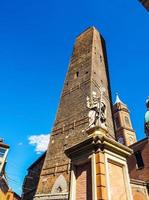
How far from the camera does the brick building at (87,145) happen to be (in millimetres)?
4059

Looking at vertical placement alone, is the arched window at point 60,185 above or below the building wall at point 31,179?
below

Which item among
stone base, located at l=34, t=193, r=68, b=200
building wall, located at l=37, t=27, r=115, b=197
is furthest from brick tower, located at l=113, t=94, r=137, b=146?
stone base, located at l=34, t=193, r=68, b=200

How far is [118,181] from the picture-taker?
13.7 ft

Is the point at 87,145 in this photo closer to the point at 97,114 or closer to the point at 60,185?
the point at 97,114

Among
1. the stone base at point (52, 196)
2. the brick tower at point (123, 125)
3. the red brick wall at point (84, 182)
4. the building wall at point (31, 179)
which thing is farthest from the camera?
the brick tower at point (123, 125)

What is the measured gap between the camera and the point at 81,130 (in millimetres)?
15109

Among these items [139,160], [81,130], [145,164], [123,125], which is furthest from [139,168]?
[123,125]

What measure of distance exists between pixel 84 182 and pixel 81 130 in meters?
11.0

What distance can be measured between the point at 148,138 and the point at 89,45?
41.1 feet

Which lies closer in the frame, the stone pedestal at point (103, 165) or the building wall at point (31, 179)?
the stone pedestal at point (103, 165)

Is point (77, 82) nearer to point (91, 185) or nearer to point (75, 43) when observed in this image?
point (75, 43)

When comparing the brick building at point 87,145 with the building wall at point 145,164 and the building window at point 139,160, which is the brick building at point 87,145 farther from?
the building window at point 139,160

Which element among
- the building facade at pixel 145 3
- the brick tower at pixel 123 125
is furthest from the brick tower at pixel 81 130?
the brick tower at pixel 123 125

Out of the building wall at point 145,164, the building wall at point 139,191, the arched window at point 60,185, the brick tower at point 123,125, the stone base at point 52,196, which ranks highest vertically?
the brick tower at point 123,125
